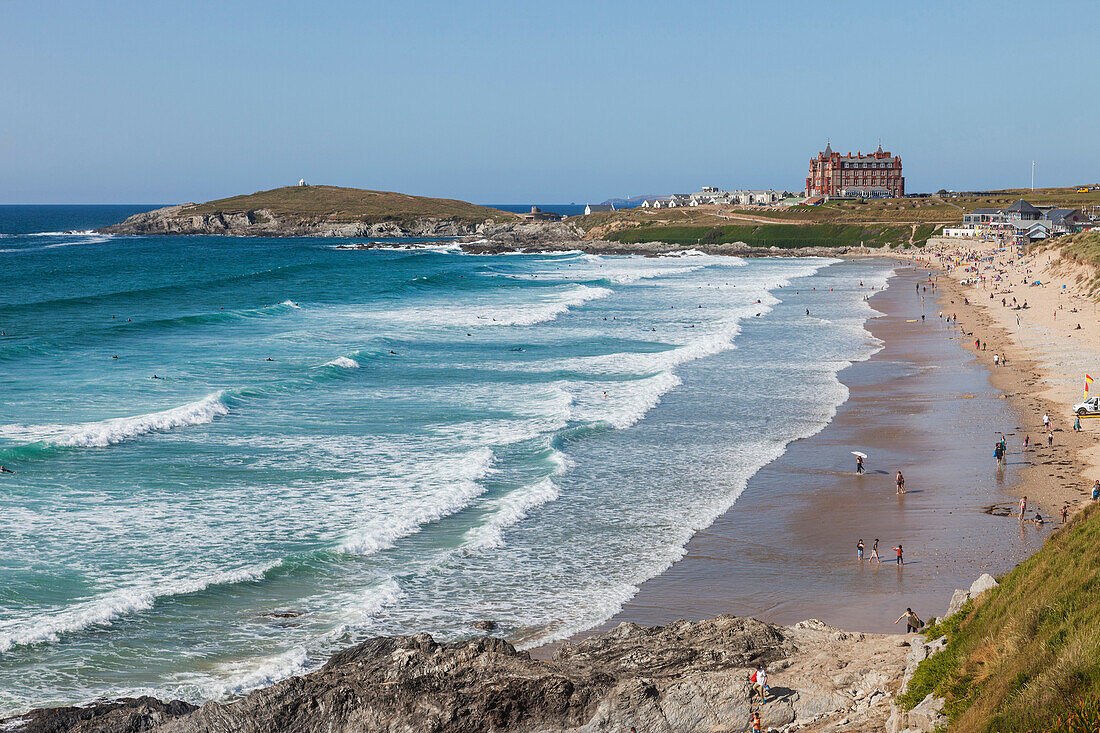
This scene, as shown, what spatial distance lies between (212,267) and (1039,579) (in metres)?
108

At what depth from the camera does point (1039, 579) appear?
1264 centimetres

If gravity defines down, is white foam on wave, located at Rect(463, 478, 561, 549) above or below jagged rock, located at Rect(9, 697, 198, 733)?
below

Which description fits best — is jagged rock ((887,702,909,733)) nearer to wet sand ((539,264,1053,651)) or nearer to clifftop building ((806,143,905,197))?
wet sand ((539,264,1053,651))

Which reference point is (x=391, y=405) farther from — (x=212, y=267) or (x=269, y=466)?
(x=212, y=267)

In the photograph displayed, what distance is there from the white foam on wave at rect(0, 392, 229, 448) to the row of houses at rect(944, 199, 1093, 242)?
3827 inches

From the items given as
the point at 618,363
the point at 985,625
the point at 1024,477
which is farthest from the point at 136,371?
the point at 985,625

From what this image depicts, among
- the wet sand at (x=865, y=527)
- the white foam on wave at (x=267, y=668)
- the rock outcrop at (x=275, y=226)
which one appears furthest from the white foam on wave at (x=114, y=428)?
the rock outcrop at (x=275, y=226)

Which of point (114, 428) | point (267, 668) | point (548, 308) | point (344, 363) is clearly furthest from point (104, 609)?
point (548, 308)

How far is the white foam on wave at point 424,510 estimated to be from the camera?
74.3 ft

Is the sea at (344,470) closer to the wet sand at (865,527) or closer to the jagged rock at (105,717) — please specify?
the wet sand at (865,527)

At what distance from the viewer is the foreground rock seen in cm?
1323

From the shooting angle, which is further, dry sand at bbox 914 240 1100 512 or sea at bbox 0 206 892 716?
dry sand at bbox 914 240 1100 512

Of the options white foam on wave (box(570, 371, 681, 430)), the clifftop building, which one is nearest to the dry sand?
white foam on wave (box(570, 371, 681, 430))

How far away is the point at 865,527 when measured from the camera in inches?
966
